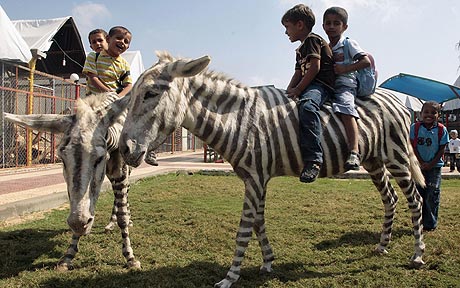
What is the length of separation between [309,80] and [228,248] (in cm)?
234

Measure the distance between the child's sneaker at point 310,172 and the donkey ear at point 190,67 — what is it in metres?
1.36

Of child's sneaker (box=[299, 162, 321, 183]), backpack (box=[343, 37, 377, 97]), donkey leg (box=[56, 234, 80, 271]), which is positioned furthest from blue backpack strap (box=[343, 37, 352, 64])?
donkey leg (box=[56, 234, 80, 271])

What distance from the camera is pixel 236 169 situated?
3488 millimetres

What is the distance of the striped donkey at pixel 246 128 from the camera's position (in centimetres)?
307

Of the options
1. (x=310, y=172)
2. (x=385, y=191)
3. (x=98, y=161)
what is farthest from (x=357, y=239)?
(x=98, y=161)

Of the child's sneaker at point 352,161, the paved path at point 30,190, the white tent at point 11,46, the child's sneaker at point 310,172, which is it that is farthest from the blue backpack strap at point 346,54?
the white tent at point 11,46

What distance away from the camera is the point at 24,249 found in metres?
4.46

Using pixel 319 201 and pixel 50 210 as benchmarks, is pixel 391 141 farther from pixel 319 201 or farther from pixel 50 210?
pixel 50 210

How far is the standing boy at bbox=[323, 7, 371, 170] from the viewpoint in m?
3.68

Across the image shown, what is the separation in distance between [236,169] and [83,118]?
1.49m

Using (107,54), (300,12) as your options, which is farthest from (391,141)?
(107,54)

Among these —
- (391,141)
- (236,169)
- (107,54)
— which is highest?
(107,54)

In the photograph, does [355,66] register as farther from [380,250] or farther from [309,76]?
[380,250]

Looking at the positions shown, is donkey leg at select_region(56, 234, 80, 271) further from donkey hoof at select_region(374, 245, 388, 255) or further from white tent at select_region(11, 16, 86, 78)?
white tent at select_region(11, 16, 86, 78)
